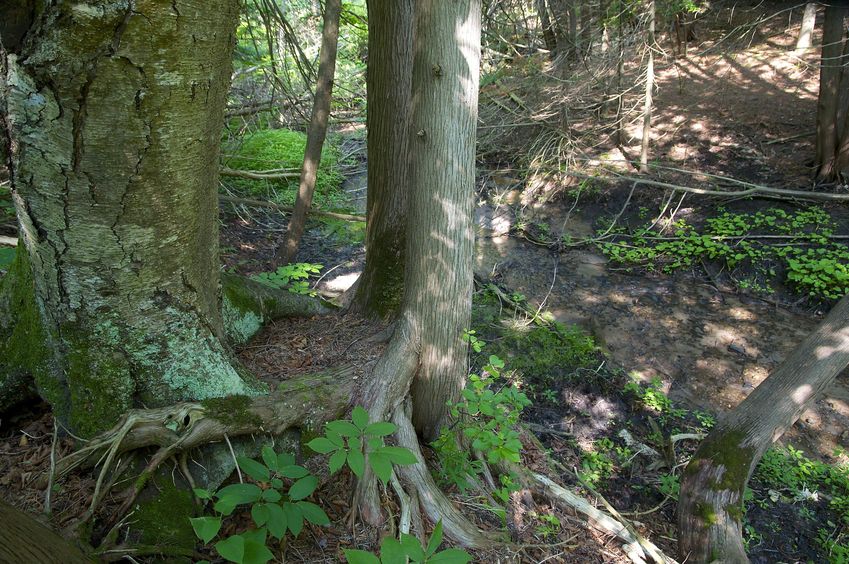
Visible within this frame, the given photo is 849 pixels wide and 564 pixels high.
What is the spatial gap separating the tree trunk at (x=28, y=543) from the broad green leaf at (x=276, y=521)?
0.53 m

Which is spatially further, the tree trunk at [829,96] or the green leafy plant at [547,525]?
the tree trunk at [829,96]

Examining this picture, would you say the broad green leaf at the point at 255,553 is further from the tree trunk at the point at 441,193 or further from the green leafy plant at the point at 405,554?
the tree trunk at the point at 441,193

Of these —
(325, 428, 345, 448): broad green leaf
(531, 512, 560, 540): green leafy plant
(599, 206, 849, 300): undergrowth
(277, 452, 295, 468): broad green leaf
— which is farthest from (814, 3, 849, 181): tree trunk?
(277, 452, 295, 468): broad green leaf

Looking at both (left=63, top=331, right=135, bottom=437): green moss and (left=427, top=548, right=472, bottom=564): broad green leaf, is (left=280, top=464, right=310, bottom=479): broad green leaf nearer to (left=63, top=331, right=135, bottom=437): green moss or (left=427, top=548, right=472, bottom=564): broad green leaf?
(left=427, top=548, right=472, bottom=564): broad green leaf

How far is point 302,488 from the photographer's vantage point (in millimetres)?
1803

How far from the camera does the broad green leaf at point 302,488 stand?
177 cm

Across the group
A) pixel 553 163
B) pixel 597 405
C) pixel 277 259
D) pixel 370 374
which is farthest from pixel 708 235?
pixel 370 374

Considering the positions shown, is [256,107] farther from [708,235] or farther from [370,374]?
[708,235]

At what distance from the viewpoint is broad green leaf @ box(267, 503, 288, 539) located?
1684 millimetres

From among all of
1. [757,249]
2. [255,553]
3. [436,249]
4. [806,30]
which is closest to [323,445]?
[255,553]

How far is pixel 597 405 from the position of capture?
5125 mm

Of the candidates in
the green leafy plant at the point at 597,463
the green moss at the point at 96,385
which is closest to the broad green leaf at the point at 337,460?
the green moss at the point at 96,385

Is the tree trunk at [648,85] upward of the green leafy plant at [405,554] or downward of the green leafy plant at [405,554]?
upward

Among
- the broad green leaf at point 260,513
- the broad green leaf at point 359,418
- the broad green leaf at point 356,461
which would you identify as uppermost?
the broad green leaf at point 359,418
